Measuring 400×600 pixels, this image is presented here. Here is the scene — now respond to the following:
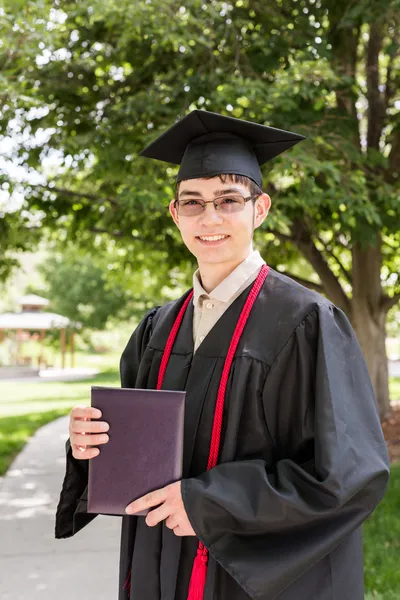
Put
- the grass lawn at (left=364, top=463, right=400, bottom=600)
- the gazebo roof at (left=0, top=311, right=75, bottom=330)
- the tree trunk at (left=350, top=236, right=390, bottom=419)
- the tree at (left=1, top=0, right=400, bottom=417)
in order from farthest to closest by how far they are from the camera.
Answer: the gazebo roof at (left=0, top=311, right=75, bottom=330) < the tree trunk at (left=350, top=236, right=390, bottom=419) < the tree at (left=1, top=0, right=400, bottom=417) < the grass lawn at (left=364, top=463, right=400, bottom=600)

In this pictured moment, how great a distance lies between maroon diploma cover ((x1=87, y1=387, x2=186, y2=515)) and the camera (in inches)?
68.3

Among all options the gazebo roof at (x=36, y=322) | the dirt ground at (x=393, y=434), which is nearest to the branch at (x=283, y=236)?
the dirt ground at (x=393, y=434)

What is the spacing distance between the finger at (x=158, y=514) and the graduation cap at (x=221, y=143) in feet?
2.88

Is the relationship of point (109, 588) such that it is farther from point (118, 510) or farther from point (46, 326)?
point (46, 326)

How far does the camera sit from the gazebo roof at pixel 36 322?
25969 mm

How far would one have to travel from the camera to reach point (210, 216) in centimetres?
193

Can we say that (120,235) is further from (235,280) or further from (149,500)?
(149,500)

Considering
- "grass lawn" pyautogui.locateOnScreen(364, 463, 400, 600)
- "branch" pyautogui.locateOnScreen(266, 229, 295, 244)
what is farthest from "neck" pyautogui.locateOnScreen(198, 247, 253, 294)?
"branch" pyautogui.locateOnScreen(266, 229, 295, 244)

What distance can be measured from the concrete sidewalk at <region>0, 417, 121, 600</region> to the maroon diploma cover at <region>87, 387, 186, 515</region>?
2583 millimetres

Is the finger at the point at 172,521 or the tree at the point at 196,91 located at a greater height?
the tree at the point at 196,91

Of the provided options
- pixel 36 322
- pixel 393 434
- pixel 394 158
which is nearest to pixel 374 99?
pixel 394 158

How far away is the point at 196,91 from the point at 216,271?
13.3 feet

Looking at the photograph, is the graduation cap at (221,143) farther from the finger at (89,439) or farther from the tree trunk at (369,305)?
the tree trunk at (369,305)

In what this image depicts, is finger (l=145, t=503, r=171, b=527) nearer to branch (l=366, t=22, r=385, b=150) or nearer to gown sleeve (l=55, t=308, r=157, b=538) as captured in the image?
gown sleeve (l=55, t=308, r=157, b=538)
